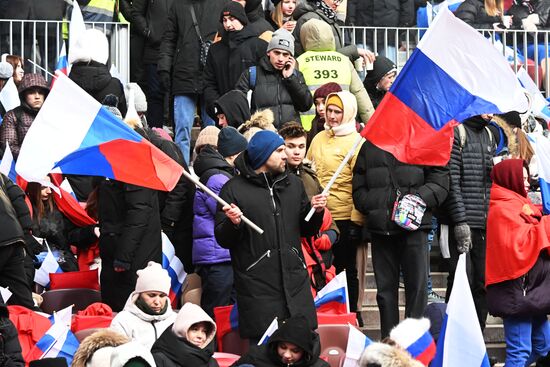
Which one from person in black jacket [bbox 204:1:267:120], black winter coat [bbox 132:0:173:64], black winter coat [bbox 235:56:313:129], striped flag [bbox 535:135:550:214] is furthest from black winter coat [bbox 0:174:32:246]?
black winter coat [bbox 132:0:173:64]

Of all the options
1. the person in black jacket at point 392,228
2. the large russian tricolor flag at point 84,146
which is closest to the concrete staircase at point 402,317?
the person in black jacket at point 392,228

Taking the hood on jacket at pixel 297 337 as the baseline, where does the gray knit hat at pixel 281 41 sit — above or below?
above

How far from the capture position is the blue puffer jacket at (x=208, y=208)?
1533cm

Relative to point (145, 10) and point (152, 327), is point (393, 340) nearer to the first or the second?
point (152, 327)

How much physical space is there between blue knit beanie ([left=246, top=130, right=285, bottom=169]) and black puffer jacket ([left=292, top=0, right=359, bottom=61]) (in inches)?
243

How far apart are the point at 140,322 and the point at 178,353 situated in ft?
3.72

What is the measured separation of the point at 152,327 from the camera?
1384 cm

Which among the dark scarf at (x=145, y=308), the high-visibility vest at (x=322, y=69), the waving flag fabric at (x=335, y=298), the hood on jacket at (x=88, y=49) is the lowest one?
the waving flag fabric at (x=335, y=298)

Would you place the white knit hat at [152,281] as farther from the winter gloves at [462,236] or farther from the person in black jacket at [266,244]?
the winter gloves at [462,236]

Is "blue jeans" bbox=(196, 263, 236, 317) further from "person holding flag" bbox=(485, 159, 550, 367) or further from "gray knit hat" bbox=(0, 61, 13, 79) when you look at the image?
"gray knit hat" bbox=(0, 61, 13, 79)

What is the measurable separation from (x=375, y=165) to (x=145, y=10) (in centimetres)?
729

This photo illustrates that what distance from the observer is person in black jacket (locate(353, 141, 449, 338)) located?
50.8 feet

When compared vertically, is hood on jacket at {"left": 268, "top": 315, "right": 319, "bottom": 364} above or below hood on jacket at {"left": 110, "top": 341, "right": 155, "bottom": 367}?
below

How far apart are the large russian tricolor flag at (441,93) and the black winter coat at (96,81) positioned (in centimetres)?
622
